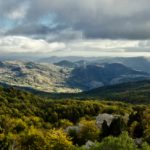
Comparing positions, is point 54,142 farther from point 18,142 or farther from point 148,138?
point 148,138

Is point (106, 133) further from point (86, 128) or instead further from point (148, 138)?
point (148, 138)

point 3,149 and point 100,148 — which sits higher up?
point 100,148

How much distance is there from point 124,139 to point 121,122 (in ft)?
249

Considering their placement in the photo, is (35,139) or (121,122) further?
(121,122)

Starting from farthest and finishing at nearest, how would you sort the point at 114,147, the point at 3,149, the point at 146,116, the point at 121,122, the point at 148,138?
the point at 146,116
the point at 121,122
the point at 148,138
the point at 3,149
the point at 114,147

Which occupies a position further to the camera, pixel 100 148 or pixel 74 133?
pixel 74 133

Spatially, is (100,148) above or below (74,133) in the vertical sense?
above

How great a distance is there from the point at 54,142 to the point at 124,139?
5549 centimetres

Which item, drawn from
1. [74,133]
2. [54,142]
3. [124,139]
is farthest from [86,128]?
[124,139]

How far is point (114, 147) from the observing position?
82.2 m

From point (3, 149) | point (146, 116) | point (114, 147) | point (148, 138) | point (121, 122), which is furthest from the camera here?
point (146, 116)

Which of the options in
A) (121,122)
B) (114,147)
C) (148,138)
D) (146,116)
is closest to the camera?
(114,147)

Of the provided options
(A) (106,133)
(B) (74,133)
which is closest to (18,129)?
(B) (74,133)

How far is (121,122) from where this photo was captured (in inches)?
6304
